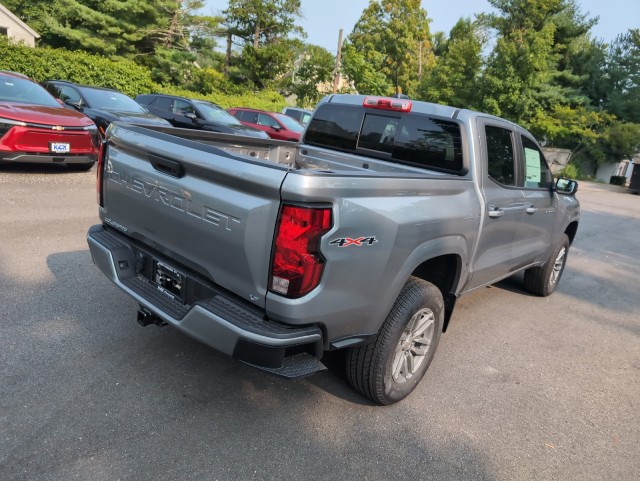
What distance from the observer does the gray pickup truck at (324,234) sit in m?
2.34

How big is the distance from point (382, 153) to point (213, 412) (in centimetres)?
236

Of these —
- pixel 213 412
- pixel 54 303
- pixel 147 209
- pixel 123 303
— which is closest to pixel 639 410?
pixel 213 412

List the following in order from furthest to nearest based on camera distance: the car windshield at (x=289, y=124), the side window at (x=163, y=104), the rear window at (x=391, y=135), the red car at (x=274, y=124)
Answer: the car windshield at (x=289, y=124) → the red car at (x=274, y=124) → the side window at (x=163, y=104) → the rear window at (x=391, y=135)

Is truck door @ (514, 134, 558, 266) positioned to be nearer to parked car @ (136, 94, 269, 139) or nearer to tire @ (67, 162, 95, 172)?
tire @ (67, 162, 95, 172)

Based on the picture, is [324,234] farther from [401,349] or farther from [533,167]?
[533,167]

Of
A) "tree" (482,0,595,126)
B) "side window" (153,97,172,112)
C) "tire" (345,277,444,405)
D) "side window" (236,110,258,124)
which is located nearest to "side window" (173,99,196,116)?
"side window" (153,97,172,112)

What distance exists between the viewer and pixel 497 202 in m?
3.80

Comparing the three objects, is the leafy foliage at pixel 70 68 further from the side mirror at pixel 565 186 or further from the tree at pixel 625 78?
the tree at pixel 625 78

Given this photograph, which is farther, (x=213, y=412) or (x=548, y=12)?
(x=548, y=12)

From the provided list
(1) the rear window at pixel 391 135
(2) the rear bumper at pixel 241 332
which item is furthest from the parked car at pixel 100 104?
(2) the rear bumper at pixel 241 332

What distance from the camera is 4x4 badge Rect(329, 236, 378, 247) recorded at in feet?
7.73

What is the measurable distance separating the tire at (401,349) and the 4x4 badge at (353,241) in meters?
0.60

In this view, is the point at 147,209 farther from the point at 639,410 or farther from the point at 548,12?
the point at 548,12

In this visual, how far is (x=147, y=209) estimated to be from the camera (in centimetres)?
295
